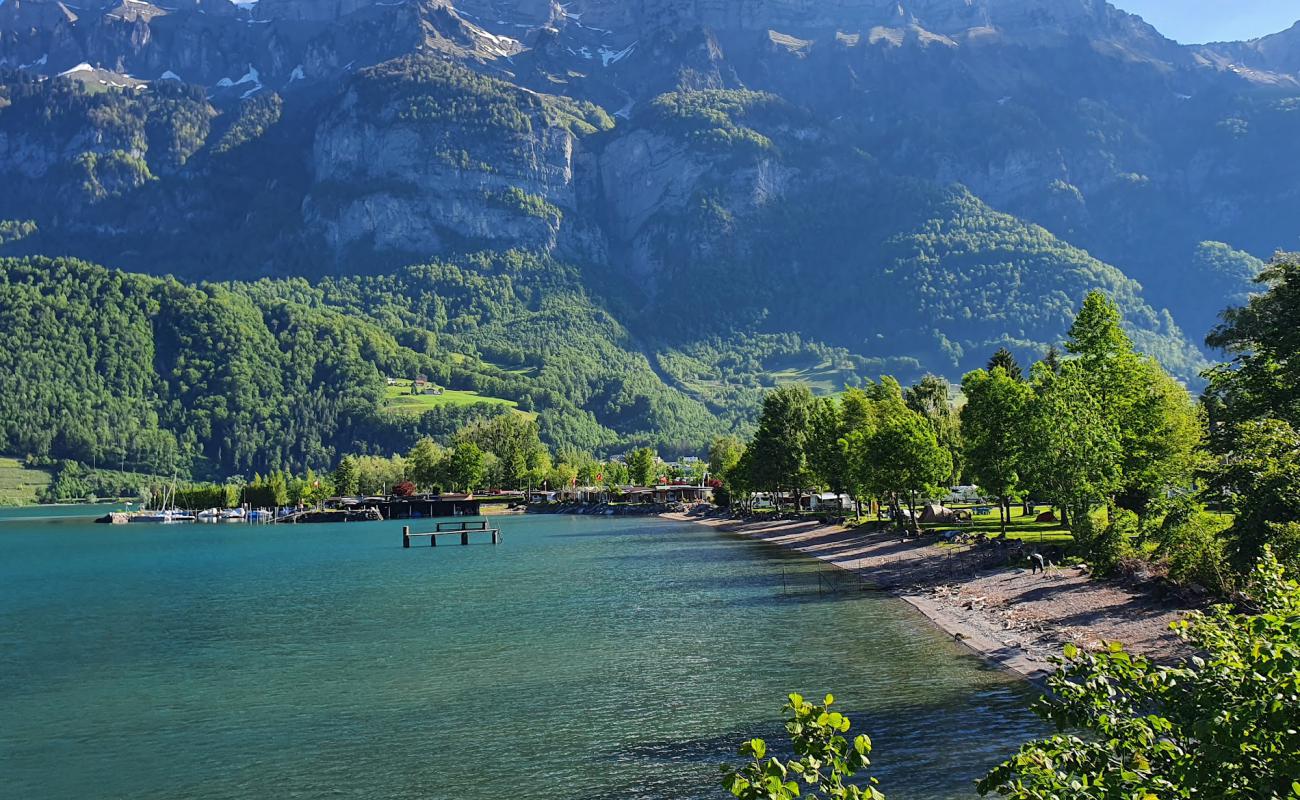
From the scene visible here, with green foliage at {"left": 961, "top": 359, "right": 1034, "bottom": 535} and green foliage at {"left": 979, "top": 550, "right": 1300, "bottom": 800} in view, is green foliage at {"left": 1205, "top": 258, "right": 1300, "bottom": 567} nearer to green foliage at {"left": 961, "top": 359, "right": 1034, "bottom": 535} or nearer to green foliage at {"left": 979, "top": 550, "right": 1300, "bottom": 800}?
green foliage at {"left": 979, "top": 550, "right": 1300, "bottom": 800}

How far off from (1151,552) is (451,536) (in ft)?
406

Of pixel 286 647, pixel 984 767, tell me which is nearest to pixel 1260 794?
pixel 984 767

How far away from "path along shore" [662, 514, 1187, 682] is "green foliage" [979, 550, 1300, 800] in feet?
61.4

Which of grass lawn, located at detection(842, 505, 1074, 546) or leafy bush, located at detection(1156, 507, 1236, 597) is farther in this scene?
grass lawn, located at detection(842, 505, 1074, 546)

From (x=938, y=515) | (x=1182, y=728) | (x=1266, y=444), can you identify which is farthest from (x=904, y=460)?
(x=1182, y=728)

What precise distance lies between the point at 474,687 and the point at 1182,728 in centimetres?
3334

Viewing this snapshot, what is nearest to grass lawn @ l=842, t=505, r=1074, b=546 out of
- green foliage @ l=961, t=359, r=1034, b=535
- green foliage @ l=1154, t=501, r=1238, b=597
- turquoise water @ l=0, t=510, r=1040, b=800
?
green foliage @ l=961, t=359, r=1034, b=535

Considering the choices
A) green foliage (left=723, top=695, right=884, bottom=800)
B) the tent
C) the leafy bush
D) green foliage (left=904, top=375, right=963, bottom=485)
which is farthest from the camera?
green foliage (left=904, top=375, right=963, bottom=485)

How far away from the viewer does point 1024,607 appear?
48.4 metres

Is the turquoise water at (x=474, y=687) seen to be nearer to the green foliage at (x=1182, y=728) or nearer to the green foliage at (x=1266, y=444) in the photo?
the green foliage at (x=1266, y=444)

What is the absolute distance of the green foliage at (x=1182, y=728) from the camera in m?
8.32

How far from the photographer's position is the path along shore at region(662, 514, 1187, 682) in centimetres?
3828

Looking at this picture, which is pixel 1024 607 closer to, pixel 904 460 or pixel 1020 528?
pixel 1020 528

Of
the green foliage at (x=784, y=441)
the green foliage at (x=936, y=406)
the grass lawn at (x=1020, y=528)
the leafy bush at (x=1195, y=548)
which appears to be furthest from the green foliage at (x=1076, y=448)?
the green foliage at (x=784, y=441)
